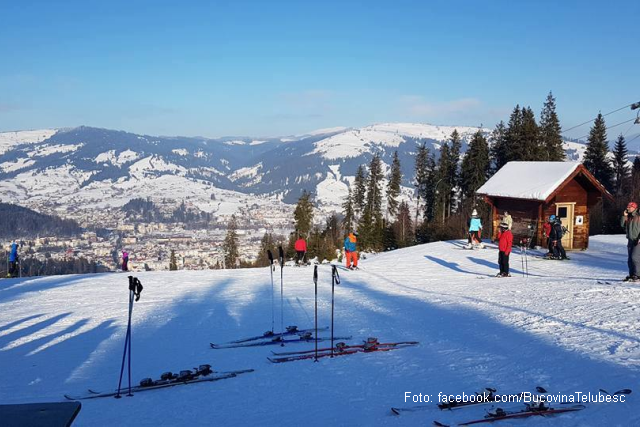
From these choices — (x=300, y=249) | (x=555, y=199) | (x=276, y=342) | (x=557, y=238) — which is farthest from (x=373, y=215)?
(x=276, y=342)

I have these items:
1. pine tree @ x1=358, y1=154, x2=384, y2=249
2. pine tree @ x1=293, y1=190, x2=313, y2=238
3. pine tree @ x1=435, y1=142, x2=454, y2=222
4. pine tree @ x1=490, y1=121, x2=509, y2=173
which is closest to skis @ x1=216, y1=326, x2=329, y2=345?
pine tree @ x1=358, y1=154, x2=384, y2=249

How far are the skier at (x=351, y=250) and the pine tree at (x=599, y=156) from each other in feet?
161

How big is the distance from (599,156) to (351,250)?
169ft

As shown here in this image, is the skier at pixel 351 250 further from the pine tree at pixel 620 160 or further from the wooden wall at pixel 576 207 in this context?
the pine tree at pixel 620 160

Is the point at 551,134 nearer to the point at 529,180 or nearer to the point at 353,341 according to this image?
the point at 529,180

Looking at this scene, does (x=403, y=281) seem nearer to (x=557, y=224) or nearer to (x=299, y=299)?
(x=299, y=299)

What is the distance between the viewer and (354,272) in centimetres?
2162

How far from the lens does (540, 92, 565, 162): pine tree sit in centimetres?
5616

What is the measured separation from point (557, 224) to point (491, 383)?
52.2ft

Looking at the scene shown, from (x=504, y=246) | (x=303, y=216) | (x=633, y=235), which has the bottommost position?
(x=504, y=246)

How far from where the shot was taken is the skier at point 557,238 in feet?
68.6

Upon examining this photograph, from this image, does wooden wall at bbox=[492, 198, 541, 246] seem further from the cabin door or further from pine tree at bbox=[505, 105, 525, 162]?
pine tree at bbox=[505, 105, 525, 162]

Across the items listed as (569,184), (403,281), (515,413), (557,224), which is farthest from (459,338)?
(569,184)

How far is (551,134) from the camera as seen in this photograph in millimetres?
58500
